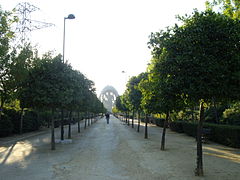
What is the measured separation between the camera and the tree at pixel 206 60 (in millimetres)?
6273

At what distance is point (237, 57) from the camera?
20.5 feet

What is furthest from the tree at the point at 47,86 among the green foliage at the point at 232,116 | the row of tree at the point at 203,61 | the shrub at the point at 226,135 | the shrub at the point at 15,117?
the green foliage at the point at 232,116

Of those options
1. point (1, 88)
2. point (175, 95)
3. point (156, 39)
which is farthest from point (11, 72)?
point (175, 95)

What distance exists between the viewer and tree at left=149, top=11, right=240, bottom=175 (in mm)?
6273

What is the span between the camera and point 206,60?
20.7 feet

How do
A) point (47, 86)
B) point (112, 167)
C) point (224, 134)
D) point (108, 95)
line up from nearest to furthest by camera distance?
point (112, 167)
point (47, 86)
point (224, 134)
point (108, 95)

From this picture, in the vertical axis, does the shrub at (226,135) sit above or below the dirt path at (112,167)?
above

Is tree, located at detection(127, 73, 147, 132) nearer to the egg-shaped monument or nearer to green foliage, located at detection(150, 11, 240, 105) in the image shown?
green foliage, located at detection(150, 11, 240, 105)

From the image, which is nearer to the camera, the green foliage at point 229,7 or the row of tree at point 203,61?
the row of tree at point 203,61

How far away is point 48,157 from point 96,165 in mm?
2721

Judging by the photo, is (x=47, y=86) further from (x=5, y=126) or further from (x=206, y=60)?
(x=5, y=126)

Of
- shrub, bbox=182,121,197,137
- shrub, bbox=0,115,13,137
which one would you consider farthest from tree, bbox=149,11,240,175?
shrub, bbox=0,115,13,137

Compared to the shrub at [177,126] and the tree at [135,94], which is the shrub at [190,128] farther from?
the tree at [135,94]

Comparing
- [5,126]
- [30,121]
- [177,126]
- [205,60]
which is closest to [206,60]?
[205,60]
